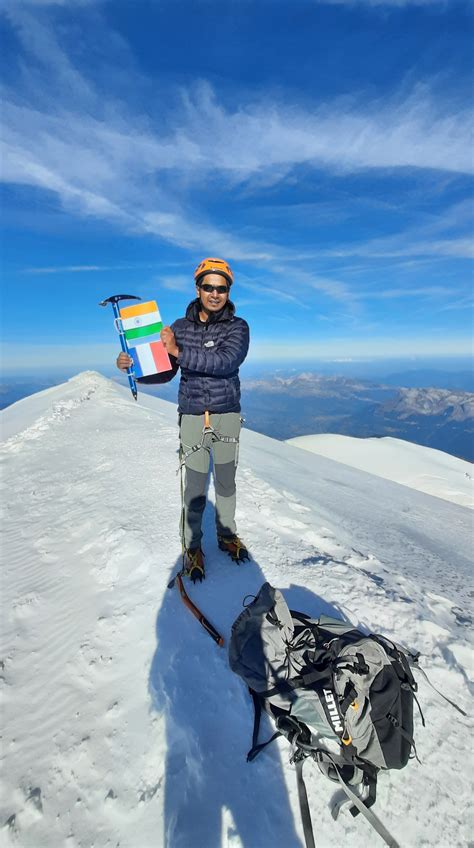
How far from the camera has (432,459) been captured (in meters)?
28.5

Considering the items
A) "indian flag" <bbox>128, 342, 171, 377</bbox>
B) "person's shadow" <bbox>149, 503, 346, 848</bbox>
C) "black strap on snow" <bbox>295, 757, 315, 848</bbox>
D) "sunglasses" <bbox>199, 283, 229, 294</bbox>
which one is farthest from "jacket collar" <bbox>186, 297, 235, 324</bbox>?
"black strap on snow" <bbox>295, 757, 315, 848</bbox>

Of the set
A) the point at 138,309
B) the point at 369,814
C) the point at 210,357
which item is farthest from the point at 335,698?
the point at 138,309

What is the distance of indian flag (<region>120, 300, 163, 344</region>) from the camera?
17.1 feet

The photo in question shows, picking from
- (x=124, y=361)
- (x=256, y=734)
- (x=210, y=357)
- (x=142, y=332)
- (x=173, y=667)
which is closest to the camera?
(x=256, y=734)

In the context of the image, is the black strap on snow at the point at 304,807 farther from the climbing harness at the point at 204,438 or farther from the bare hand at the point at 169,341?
the bare hand at the point at 169,341

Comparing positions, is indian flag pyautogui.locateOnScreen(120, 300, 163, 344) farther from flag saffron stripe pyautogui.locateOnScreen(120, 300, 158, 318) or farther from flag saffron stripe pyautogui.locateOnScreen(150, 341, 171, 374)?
flag saffron stripe pyautogui.locateOnScreen(150, 341, 171, 374)

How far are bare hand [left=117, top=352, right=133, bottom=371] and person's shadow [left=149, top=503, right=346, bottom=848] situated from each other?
3292mm

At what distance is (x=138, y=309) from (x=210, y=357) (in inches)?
73.9

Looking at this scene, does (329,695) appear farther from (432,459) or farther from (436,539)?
(432,459)

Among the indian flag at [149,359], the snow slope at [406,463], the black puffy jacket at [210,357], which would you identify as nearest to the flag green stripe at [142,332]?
the indian flag at [149,359]

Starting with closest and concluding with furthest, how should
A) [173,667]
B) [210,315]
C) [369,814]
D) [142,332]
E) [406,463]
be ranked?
1. [369,814]
2. [173,667]
3. [210,315]
4. [142,332]
5. [406,463]

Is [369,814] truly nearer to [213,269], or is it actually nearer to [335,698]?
[335,698]

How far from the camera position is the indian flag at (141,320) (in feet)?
17.1

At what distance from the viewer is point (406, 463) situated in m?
26.9
